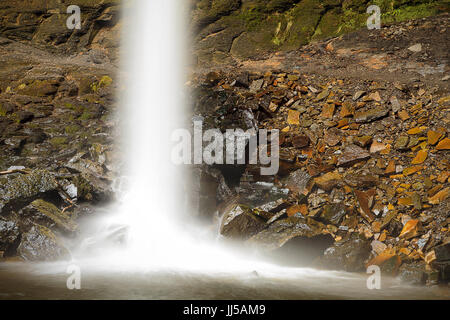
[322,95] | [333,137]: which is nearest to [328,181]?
[333,137]

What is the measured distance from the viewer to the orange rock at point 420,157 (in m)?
6.45

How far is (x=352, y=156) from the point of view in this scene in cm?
702

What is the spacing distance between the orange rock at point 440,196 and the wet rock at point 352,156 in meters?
1.65

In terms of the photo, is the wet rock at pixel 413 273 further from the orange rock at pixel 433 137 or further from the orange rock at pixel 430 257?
the orange rock at pixel 433 137

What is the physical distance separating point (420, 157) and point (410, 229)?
1.99 metres

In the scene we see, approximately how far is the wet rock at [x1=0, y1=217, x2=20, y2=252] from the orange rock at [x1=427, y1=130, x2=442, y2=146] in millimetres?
9155

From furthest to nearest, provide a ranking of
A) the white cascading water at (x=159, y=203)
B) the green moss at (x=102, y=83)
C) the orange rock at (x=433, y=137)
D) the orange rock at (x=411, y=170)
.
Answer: the green moss at (x=102, y=83), the orange rock at (x=433, y=137), the orange rock at (x=411, y=170), the white cascading water at (x=159, y=203)

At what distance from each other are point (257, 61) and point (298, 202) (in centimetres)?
820

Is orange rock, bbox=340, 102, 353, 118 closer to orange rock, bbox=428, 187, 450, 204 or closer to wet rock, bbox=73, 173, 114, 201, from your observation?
orange rock, bbox=428, 187, 450, 204

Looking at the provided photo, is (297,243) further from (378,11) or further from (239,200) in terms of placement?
(378,11)

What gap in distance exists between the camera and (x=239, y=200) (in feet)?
22.7

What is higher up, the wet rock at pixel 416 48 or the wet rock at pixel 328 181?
the wet rock at pixel 416 48

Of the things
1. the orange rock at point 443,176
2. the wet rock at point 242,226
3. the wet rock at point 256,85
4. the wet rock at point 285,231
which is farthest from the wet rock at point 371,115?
the wet rock at point 242,226

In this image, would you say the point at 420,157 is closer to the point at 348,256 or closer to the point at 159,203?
the point at 348,256
